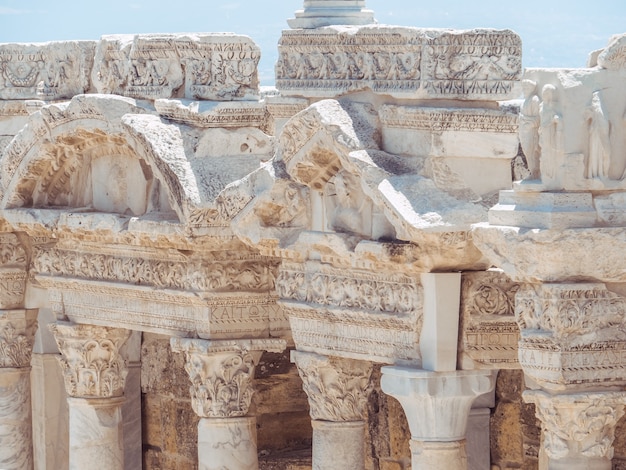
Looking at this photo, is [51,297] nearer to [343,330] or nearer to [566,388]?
Result: [343,330]

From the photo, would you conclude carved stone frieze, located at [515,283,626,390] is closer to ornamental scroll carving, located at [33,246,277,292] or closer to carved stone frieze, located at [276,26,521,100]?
carved stone frieze, located at [276,26,521,100]

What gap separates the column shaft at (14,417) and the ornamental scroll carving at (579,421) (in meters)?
8.69

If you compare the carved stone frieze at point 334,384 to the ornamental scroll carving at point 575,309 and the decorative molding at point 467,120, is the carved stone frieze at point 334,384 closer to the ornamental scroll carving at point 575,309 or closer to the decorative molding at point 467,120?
the decorative molding at point 467,120

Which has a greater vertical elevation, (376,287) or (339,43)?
(339,43)

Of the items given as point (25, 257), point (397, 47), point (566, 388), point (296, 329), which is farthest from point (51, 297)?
point (566, 388)

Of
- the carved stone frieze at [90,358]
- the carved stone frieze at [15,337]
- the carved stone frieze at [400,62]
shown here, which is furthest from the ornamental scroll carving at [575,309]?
the carved stone frieze at [15,337]

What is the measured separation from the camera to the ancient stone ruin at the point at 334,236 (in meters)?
16.9

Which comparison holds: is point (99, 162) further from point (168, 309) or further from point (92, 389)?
point (92, 389)

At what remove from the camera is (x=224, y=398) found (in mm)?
21344

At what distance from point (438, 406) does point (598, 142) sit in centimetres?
279

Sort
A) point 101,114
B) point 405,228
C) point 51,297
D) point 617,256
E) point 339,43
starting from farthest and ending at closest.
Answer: point 51,297 < point 101,114 < point 339,43 < point 405,228 < point 617,256

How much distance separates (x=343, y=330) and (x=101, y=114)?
3.29 meters

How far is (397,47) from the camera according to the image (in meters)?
18.8

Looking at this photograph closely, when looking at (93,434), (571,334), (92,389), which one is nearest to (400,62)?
(571,334)
